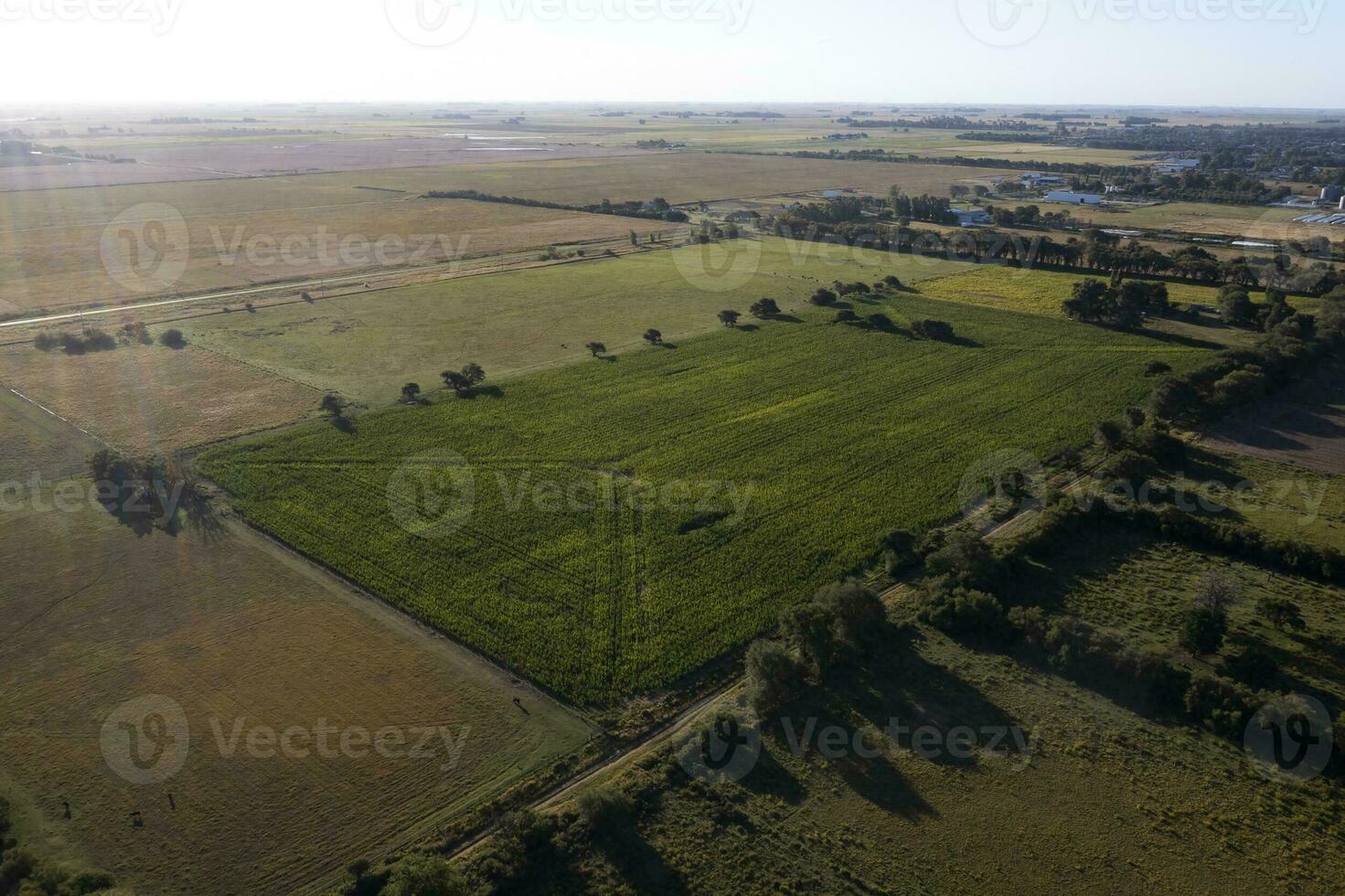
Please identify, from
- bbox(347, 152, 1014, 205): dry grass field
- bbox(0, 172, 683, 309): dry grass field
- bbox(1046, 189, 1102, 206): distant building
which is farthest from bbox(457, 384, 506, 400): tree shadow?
bbox(1046, 189, 1102, 206): distant building

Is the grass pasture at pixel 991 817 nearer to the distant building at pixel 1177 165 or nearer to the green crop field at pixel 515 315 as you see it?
the green crop field at pixel 515 315

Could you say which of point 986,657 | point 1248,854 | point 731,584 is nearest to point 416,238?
point 731,584

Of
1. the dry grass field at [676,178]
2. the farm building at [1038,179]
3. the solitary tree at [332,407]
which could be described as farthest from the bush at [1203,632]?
the farm building at [1038,179]

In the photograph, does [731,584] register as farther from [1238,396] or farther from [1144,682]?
[1238,396]

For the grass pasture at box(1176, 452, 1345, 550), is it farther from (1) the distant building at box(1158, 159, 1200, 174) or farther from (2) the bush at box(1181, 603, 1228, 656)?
(1) the distant building at box(1158, 159, 1200, 174)

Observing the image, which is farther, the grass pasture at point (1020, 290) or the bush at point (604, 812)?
the grass pasture at point (1020, 290)
